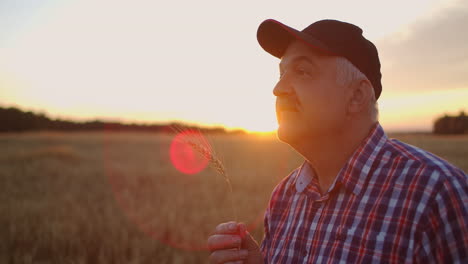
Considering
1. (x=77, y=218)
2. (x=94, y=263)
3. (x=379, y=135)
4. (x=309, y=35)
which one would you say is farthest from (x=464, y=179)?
(x=77, y=218)

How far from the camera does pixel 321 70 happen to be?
1965mm

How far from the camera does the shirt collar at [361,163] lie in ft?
6.05

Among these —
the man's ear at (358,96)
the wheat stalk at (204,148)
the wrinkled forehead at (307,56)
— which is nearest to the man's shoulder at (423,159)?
the man's ear at (358,96)

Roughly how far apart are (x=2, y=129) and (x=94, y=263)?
44.5m

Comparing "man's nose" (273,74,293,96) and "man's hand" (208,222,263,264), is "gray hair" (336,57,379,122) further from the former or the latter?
"man's hand" (208,222,263,264)

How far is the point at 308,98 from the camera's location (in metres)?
1.94

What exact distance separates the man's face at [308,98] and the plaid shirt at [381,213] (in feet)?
0.75

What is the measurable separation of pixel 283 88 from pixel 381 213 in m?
0.77

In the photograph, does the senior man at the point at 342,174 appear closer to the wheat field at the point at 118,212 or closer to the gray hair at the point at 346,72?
the gray hair at the point at 346,72

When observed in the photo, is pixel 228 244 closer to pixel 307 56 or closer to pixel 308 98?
pixel 308 98

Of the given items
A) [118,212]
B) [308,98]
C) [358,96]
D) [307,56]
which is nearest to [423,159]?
[358,96]

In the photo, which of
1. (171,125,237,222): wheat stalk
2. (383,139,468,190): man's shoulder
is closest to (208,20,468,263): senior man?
(383,139,468,190): man's shoulder

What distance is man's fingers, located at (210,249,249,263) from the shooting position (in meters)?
1.96

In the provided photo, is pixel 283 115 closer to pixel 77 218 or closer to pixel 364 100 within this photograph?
pixel 364 100
